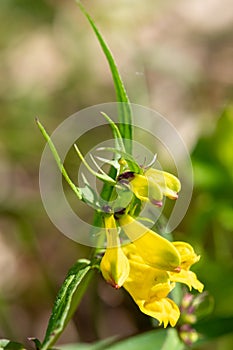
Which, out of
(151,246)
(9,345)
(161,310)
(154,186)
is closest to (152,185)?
(154,186)

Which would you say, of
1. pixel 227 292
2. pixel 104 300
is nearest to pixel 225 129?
pixel 227 292

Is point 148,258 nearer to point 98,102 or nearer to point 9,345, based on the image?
point 9,345

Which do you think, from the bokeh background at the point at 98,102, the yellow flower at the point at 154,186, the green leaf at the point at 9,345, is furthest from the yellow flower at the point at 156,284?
the bokeh background at the point at 98,102

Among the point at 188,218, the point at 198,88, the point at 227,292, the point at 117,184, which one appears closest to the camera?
the point at 117,184

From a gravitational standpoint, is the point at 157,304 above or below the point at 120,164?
below

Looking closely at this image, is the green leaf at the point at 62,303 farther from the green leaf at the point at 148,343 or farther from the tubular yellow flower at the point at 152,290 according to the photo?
the green leaf at the point at 148,343

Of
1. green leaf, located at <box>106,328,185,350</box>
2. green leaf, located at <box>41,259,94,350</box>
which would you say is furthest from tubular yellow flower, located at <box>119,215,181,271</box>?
green leaf, located at <box>106,328,185,350</box>

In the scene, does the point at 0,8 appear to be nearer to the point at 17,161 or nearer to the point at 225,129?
the point at 17,161
